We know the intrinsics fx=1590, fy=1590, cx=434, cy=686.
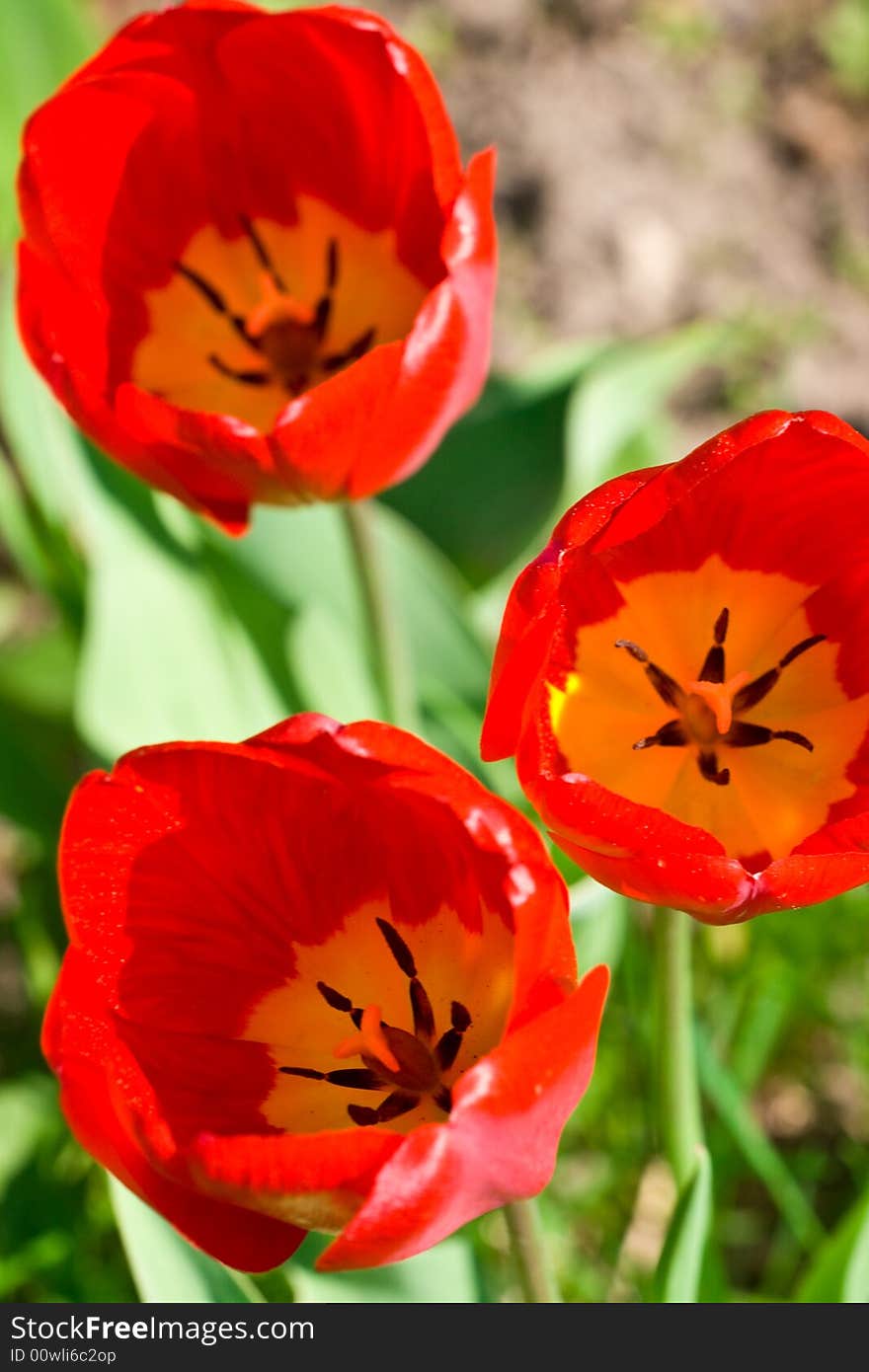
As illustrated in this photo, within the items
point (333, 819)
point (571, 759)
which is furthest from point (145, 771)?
point (571, 759)

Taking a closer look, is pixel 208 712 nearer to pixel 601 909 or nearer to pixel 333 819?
pixel 601 909

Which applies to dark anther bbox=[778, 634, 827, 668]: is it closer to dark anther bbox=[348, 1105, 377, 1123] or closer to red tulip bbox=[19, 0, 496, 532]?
red tulip bbox=[19, 0, 496, 532]

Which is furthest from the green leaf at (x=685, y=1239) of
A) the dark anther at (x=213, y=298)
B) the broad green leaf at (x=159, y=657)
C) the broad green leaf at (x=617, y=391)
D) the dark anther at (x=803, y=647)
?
the broad green leaf at (x=617, y=391)

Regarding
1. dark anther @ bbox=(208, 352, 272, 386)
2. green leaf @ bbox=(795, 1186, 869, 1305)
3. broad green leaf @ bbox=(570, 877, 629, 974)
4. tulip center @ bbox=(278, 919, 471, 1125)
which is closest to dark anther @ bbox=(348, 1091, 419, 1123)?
tulip center @ bbox=(278, 919, 471, 1125)

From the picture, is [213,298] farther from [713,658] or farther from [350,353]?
[713,658]

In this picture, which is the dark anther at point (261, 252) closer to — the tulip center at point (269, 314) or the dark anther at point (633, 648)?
the tulip center at point (269, 314)

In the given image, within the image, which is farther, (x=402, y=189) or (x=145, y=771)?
(x=402, y=189)

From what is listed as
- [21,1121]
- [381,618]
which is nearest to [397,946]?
[381,618]
